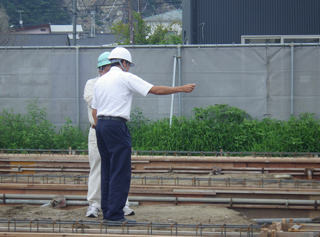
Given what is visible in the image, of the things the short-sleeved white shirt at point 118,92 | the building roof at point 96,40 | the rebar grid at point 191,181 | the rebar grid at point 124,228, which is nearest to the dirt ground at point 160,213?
→ the rebar grid at point 124,228

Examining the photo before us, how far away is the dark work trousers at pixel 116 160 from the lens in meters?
5.78

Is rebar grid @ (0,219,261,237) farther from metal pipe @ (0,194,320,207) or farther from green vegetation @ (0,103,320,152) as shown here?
green vegetation @ (0,103,320,152)

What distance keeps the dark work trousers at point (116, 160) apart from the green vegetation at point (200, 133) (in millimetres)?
6563

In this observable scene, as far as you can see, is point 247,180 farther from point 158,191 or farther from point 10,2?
point 10,2

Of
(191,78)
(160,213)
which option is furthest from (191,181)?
(191,78)

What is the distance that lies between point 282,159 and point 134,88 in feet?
15.0

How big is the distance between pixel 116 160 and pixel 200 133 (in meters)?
6.95

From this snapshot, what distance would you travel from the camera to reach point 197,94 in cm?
1361

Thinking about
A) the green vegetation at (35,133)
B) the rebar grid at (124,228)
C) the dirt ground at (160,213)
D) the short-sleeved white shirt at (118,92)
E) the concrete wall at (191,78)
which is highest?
the concrete wall at (191,78)

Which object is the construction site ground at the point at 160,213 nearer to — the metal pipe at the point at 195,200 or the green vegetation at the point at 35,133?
the metal pipe at the point at 195,200

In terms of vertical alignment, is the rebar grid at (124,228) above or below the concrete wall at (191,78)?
below

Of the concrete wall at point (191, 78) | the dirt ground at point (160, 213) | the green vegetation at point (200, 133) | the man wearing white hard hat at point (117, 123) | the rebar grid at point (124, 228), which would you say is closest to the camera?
the rebar grid at point (124, 228)

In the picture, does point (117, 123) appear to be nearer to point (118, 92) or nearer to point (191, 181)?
point (118, 92)

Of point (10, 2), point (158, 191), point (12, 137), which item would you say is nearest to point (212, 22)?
point (12, 137)
